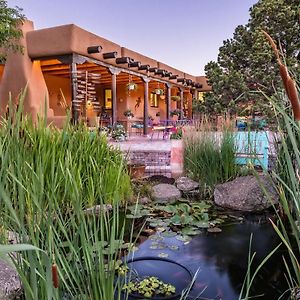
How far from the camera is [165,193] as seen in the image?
15.3 ft

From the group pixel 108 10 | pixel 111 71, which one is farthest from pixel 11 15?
pixel 108 10

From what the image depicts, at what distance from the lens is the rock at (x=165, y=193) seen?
455 centimetres

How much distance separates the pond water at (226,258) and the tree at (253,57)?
4755 mm

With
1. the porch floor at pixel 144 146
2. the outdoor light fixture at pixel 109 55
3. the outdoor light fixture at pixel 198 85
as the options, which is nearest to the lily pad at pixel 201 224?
the porch floor at pixel 144 146

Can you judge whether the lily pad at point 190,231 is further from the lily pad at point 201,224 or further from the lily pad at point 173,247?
the lily pad at point 173,247

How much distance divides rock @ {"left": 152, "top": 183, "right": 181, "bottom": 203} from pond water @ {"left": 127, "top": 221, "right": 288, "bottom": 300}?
46.7 inches

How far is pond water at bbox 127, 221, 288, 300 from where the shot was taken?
88.2 inches

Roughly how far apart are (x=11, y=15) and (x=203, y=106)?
559 centimetres

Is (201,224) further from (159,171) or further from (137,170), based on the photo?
(159,171)

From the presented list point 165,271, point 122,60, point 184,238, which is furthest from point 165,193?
point 122,60

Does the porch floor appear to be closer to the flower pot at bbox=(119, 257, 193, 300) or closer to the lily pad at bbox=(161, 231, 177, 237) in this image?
the lily pad at bbox=(161, 231, 177, 237)

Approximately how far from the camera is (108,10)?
1209 cm

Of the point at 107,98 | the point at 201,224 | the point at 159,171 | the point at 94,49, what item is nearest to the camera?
the point at 201,224

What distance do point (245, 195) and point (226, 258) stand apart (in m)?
1.63
